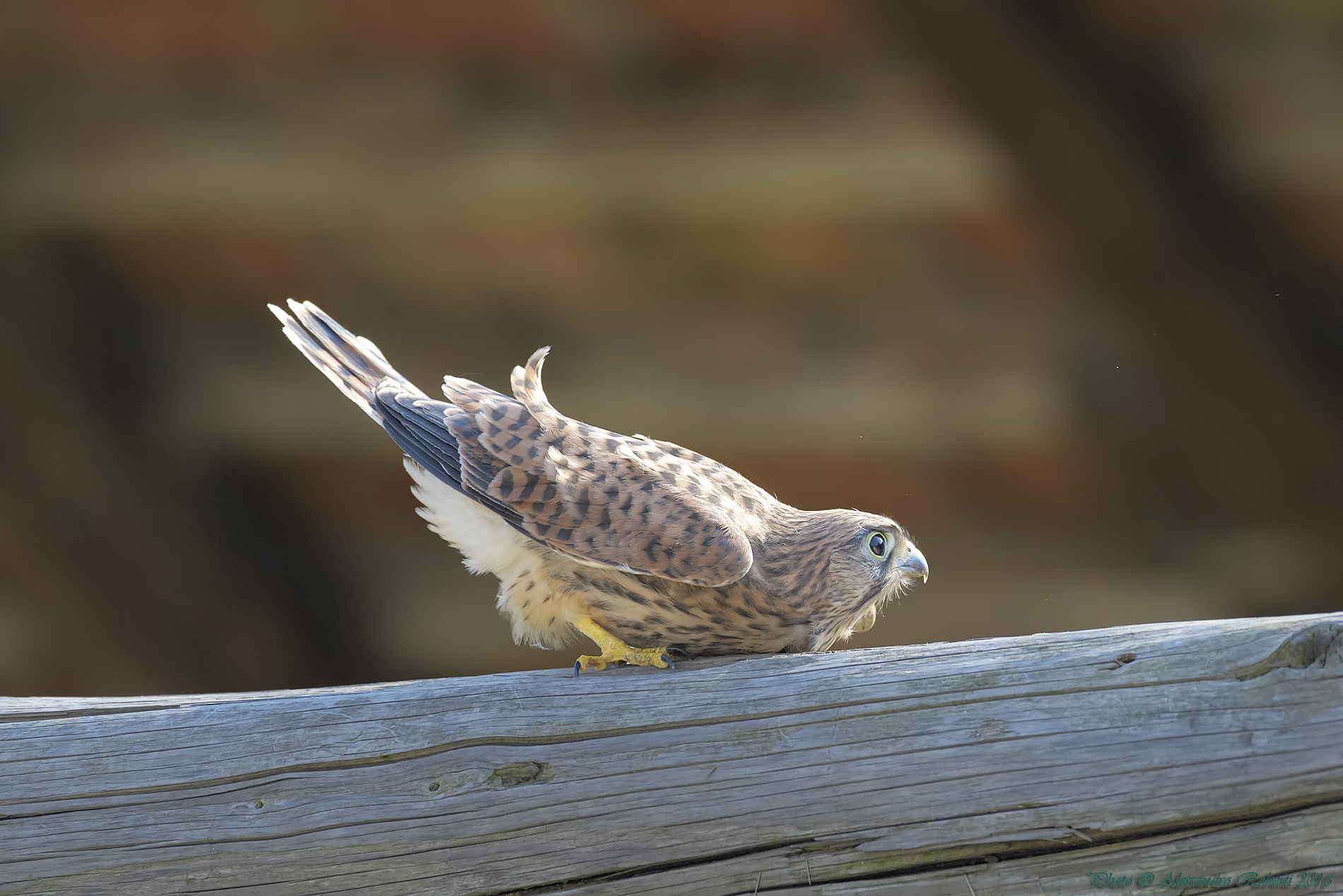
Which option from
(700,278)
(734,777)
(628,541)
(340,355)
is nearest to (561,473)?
(628,541)

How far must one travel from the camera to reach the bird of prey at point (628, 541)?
214 centimetres

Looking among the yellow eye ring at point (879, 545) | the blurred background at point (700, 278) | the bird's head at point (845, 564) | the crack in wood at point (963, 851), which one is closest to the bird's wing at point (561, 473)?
the bird's head at point (845, 564)

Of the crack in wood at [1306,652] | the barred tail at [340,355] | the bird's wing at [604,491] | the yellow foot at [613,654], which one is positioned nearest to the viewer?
the crack in wood at [1306,652]

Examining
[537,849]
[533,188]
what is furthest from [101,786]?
[533,188]

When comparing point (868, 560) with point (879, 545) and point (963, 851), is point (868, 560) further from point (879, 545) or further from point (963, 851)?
point (963, 851)

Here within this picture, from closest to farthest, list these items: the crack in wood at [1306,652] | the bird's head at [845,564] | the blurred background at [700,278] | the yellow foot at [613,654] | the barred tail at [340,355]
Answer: the crack in wood at [1306,652] < the yellow foot at [613,654] < the bird's head at [845,564] < the barred tail at [340,355] < the blurred background at [700,278]

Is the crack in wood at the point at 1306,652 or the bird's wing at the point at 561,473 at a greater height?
the crack in wood at the point at 1306,652

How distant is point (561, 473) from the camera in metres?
2.23

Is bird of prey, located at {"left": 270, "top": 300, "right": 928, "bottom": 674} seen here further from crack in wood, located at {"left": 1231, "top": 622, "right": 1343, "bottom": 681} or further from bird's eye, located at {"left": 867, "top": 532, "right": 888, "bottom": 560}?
crack in wood, located at {"left": 1231, "top": 622, "right": 1343, "bottom": 681}

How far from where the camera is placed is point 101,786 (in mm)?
1695

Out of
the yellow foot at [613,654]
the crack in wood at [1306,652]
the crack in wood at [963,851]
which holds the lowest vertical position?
the yellow foot at [613,654]

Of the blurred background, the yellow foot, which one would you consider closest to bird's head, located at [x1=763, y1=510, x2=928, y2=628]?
the yellow foot

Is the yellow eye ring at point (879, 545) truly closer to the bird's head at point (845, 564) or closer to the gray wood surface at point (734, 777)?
the bird's head at point (845, 564)

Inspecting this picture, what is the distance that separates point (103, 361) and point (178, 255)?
0.55 metres
